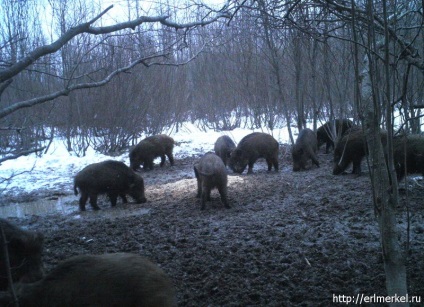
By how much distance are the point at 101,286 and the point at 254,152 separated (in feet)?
28.2

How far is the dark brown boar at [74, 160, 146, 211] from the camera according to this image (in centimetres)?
819

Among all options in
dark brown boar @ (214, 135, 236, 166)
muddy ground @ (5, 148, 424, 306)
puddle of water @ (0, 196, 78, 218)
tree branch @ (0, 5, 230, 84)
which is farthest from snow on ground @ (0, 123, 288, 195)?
tree branch @ (0, 5, 230, 84)

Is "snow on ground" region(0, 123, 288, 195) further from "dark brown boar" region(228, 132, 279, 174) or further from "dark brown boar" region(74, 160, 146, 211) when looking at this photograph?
"dark brown boar" region(228, 132, 279, 174)

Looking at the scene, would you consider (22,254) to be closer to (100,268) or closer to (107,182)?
(100,268)

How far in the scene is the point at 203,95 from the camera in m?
21.2

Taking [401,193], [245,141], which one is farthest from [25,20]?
[401,193]

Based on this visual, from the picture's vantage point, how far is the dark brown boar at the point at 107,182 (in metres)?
8.19

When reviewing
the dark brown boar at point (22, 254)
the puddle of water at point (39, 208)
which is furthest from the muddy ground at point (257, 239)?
the dark brown boar at point (22, 254)

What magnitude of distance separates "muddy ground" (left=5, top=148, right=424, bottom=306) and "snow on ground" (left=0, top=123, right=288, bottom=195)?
277 cm

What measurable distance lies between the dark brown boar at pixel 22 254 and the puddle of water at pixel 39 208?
12.7ft

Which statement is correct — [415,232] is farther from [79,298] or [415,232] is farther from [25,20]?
[25,20]

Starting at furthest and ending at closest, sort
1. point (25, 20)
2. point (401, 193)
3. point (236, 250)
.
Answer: point (25, 20) < point (401, 193) < point (236, 250)

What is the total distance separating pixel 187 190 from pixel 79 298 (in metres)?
6.14

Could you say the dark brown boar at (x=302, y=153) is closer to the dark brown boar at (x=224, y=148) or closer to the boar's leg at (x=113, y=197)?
the dark brown boar at (x=224, y=148)
